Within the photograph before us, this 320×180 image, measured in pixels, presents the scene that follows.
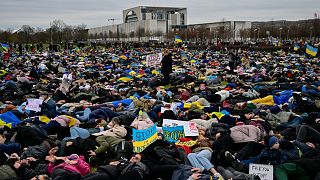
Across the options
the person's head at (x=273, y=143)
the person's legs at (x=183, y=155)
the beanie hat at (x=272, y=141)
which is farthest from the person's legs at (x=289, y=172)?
the person's legs at (x=183, y=155)

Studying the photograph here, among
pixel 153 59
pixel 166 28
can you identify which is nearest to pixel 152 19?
pixel 166 28

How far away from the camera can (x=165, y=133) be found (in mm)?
7316

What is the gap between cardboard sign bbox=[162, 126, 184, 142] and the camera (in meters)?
7.31

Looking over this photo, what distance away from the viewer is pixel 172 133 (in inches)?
290

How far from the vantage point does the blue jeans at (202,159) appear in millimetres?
5813

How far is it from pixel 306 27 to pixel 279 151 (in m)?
59.6

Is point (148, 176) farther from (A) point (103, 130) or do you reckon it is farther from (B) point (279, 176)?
(A) point (103, 130)

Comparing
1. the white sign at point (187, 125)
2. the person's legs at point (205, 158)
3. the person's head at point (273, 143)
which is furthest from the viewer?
the white sign at point (187, 125)

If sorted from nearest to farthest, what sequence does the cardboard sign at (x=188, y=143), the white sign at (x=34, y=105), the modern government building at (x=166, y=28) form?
the cardboard sign at (x=188, y=143)
the white sign at (x=34, y=105)
the modern government building at (x=166, y=28)

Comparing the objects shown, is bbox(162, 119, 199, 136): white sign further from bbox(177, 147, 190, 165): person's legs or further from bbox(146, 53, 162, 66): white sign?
bbox(146, 53, 162, 66): white sign

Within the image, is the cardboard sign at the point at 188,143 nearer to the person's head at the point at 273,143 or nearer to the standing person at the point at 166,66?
the person's head at the point at 273,143

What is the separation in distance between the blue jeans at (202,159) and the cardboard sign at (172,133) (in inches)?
46.4

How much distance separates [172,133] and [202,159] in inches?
58.9

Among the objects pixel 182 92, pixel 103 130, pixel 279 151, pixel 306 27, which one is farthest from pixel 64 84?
pixel 306 27
